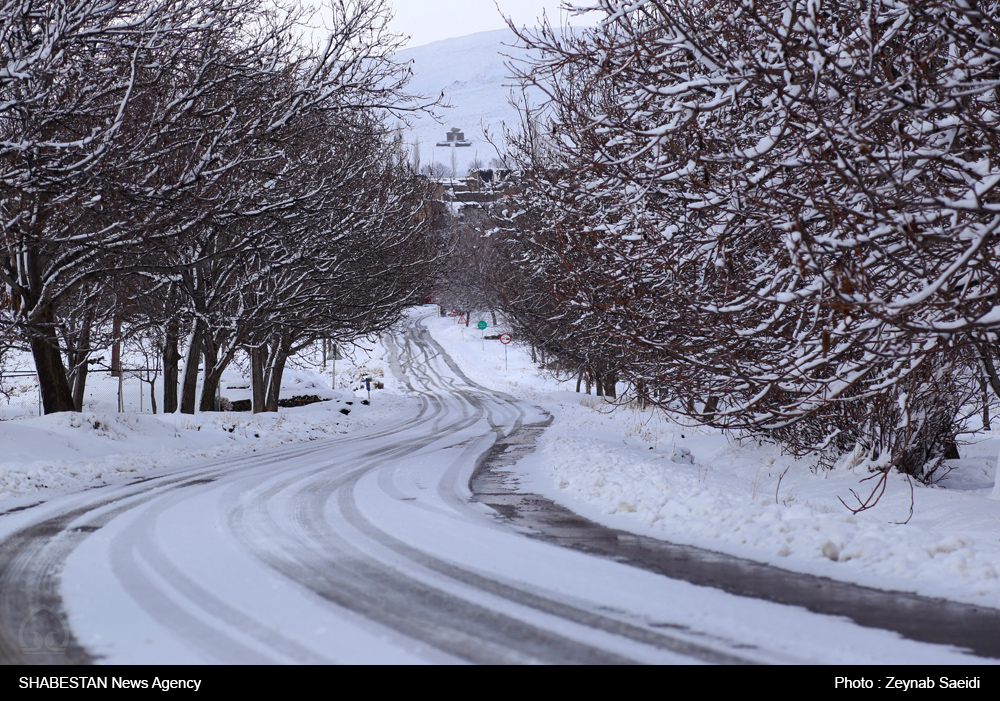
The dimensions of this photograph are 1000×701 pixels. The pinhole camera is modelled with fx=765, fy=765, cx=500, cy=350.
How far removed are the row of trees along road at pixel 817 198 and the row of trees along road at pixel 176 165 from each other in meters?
5.81

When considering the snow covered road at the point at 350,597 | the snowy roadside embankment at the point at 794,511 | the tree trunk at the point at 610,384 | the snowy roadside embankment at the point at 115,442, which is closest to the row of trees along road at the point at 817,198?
the snowy roadside embankment at the point at 794,511

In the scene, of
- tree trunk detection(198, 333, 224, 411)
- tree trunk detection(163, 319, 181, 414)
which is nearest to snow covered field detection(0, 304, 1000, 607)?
tree trunk detection(198, 333, 224, 411)

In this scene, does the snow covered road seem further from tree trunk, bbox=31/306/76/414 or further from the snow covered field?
tree trunk, bbox=31/306/76/414

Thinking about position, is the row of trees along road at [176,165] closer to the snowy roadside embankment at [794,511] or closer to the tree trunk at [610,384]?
the snowy roadside embankment at [794,511]

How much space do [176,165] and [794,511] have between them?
13638 millimetres

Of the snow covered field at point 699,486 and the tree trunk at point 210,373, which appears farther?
the tree trunk at point 210,373

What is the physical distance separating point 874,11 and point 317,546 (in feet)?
20.0

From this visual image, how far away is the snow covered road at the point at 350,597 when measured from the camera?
3514 millimetres

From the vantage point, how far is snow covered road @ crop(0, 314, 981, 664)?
11.5 feet

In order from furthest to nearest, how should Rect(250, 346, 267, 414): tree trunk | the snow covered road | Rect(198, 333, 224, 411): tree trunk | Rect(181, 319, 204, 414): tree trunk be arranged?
1. Rect(250, 346, 267, 414): tree trunk
2. Rect(198, 333, 224, 411): tree trunk
3. Rect(181, 319, 204, 414): tree trunk
4. the snow covered road

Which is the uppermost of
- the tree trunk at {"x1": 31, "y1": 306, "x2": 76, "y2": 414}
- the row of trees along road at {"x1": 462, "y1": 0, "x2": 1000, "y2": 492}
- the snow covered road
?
the row of trees along road at {"x1": 462, "y1": 0, "x2": 1000, "y2": 492}

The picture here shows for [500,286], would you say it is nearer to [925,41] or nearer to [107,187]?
[107,187]

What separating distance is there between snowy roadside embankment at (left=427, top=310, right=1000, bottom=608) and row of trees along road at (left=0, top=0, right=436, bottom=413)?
288 inches
